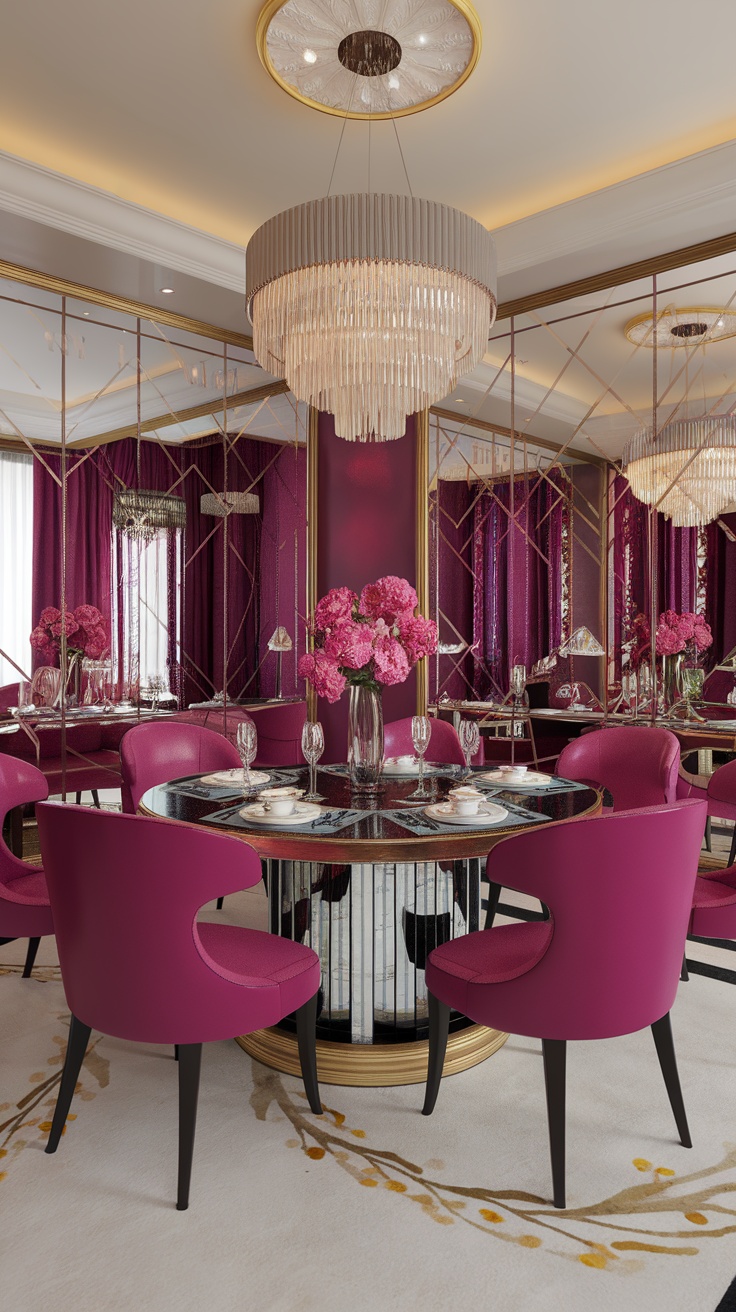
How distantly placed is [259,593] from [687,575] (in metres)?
2.43

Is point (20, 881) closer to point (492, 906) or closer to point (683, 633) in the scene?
point (492, 906)

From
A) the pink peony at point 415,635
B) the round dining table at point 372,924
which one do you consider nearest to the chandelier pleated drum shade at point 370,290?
the pink peony at point 415,635

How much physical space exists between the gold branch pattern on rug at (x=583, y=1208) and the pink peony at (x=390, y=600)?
143cm

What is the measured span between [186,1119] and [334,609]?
1379 mm

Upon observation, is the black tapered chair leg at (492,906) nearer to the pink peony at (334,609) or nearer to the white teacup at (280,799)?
the white teacup at (280,799)

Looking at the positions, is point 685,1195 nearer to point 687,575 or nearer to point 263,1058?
point 263,1058

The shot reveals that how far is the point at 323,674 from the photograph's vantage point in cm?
252

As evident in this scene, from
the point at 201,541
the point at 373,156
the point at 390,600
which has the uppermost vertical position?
the point at 373,156

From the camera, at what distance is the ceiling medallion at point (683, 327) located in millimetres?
4000

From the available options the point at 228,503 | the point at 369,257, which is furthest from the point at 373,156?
the point at 228,503

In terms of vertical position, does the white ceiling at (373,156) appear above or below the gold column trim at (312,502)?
above

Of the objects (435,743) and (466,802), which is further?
(435,743)

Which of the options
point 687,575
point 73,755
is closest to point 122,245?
point 73,755

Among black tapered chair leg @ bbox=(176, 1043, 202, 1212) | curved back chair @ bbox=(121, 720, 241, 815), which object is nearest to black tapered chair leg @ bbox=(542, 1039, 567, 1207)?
black tapered chair leg @ bbox=(176, 1043, 202, 1212)
